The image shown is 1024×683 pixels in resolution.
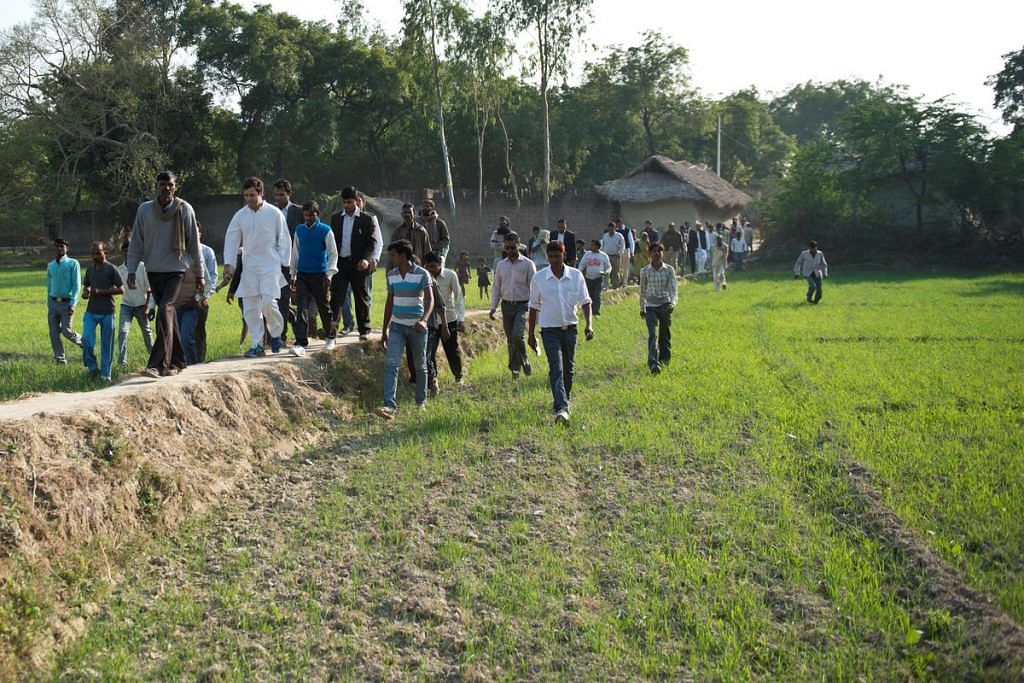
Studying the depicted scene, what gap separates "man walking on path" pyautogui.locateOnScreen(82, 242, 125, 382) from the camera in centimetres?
1030

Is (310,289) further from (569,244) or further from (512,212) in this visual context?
(512,212)

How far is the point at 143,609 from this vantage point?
5.12 m

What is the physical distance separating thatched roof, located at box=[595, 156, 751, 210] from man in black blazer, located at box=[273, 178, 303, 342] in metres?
29.0

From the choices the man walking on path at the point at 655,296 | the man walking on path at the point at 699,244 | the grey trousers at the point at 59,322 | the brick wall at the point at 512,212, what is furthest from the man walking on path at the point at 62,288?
the brick wall at the point at 512,212

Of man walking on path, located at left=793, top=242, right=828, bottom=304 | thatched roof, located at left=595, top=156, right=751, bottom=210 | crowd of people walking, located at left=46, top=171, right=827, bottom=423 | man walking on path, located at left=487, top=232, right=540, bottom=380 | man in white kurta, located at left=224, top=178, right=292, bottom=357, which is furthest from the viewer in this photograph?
thatched roof, located at left=595, top=156, right=751, bottom=210

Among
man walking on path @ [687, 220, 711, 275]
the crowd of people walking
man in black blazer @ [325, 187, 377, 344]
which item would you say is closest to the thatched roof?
man walking on path @ [687, 220, 711, 275]

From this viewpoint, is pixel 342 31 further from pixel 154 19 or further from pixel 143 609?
pixel 143 609

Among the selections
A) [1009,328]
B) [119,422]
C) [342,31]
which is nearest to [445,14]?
[342,31]

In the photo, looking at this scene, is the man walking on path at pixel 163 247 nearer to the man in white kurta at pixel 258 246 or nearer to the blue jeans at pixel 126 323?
the man in white kurta at pixel 258 246

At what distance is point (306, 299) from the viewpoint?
10.9 meters

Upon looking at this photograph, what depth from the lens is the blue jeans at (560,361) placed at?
358 inches

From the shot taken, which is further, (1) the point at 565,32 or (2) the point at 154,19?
(2) the point at 154,19

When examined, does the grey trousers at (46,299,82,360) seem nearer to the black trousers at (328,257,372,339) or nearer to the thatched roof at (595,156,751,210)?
the black trousers at (328,257,372,339)

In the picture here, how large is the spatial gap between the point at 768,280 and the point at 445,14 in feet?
49.5
